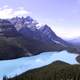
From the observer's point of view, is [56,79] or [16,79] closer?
[56,79]

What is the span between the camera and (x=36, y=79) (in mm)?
88125

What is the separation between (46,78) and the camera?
90.2 meters

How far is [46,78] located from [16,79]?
35.9 feet

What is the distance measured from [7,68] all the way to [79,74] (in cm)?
5649

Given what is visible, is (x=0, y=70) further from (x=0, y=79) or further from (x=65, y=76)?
(x=65, y=76)

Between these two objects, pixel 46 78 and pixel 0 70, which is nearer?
pixel 46 78

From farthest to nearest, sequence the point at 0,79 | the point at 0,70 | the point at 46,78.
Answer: the point at 0,70 → the point at 0,79 → the point at 46,78

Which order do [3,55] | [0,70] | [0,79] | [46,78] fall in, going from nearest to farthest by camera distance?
[46,78] < [0,79] < [0,70] < [3,55]

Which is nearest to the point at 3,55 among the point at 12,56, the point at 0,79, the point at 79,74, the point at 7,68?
the point at 12,56

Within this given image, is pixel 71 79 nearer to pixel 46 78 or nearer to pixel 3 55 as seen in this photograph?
pixel 46 78

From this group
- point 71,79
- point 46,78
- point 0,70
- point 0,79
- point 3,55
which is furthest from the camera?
point 3,55

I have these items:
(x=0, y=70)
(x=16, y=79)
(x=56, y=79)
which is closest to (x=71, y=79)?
(x=56, y=79)

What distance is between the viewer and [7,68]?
13975cm

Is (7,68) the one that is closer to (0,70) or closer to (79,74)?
(0,70)
